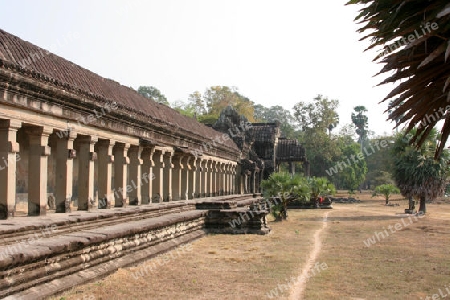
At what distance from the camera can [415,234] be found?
15789 millimetres

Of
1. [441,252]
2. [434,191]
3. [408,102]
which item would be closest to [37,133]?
[408,102]

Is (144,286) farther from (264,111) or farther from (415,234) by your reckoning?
(264,111)

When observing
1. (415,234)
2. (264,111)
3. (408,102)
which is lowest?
(415,234)

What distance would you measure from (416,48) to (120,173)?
35.0 ft

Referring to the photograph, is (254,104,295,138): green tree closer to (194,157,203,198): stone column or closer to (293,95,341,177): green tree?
(293,95,341,177): green tree

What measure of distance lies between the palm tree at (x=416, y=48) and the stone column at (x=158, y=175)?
12537 millimetres

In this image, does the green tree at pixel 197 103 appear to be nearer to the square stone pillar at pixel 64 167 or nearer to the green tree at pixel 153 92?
the green tree at pixel 153 92

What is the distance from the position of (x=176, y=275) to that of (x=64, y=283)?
2.11 metres

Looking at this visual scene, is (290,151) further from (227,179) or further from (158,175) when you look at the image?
(158,175)

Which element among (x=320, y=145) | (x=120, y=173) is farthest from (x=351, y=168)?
(x=120, y=173)

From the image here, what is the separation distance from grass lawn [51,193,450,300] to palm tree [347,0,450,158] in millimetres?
3460

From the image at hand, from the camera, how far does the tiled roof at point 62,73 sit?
9.13 m

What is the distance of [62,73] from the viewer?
36.4 ft

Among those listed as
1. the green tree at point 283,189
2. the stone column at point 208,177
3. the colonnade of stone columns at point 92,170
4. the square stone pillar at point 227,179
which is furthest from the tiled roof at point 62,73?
the square stone pillar at point 227,179
